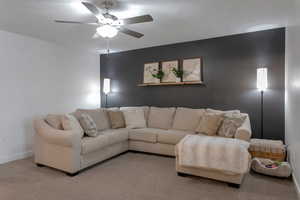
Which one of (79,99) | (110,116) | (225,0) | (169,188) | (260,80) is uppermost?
(225,0)

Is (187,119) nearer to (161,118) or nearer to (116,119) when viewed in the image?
(161,118)

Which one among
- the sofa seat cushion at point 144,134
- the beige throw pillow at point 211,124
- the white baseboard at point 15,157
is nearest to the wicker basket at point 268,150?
the beige throw pillow at point 211,124

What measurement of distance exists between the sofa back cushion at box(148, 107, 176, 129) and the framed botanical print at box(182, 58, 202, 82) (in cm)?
81

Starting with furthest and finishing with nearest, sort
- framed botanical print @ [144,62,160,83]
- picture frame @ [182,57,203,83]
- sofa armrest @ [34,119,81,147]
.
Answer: framed botanical print @ [144,62,160,83], picture frame @ [182,57,203,83], sofa armrest @ [34,119,81,147]

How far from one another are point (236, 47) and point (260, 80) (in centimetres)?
88

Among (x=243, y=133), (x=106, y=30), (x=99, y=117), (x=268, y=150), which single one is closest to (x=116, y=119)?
(x=99, y=117)

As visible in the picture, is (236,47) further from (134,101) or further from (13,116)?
(13,116)

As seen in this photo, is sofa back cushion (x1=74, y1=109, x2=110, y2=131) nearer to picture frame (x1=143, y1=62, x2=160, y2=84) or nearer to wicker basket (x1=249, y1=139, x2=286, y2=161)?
picture frame (x1=143, y1=62, x2=160, y2=84)

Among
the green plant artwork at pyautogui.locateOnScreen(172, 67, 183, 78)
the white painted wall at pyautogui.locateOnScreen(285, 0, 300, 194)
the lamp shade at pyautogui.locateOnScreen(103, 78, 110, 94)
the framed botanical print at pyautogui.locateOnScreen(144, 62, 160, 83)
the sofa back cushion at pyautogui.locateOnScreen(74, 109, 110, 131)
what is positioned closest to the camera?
the white painted wall at pyautogui.locateOnScreen(285, 0, 300, 194)

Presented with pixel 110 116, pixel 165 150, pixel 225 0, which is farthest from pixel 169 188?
pixel 225 0

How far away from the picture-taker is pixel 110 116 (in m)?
4.11

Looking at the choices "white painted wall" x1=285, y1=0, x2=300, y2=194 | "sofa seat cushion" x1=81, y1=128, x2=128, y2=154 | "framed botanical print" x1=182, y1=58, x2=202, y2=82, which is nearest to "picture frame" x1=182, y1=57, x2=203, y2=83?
"framed botanical print" x1=182, y1=58, x2=202, y2=82

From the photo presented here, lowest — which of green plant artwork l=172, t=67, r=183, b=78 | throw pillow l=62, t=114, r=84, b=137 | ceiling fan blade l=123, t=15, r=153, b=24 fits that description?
throw pillow l=62, t=114, r=84, b=137

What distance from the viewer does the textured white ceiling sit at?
2434 mm
